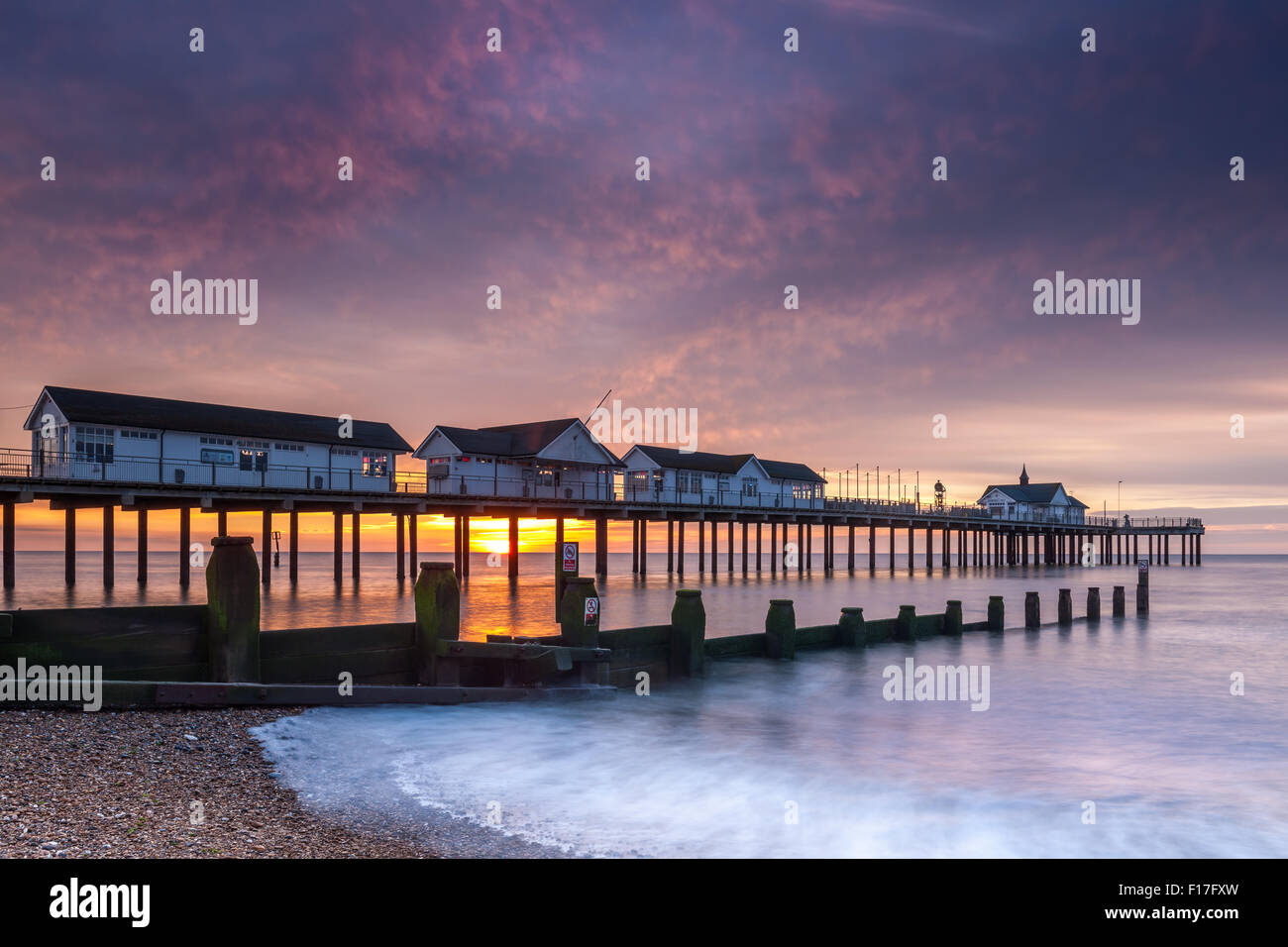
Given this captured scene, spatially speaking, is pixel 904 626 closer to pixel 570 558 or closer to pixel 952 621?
pixel 952 621

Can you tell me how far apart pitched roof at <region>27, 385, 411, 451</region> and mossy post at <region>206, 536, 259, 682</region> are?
3320 centimetres

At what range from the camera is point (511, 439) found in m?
59.1

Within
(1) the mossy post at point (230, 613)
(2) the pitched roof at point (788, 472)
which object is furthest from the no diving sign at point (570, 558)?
(2) the pitched roof at point (788, 472)

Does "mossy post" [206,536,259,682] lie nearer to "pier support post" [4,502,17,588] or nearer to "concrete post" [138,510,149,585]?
"pier support post" [4,502,17,588]

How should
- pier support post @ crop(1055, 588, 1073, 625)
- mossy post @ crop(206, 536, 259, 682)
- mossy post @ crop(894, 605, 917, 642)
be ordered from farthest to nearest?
pier support post @ crop(1055, 588, 1073, 625) → mossy post @ crop(894, 605, 917, 642) → mossy post @ crop(206, 536, 259, 682)

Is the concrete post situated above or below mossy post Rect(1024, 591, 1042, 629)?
above

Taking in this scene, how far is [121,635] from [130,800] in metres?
3.65

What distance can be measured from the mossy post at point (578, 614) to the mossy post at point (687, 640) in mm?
2618

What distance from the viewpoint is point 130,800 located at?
24.6ft

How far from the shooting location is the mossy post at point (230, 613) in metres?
11.2

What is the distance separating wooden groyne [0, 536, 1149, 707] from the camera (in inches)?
404

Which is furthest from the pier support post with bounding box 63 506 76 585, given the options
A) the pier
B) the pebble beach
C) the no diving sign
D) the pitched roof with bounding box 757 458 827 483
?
the pitched roof with bounding box 757 458 827 483

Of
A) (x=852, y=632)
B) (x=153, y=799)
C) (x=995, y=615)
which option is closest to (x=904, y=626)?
(x=852, y=632)
